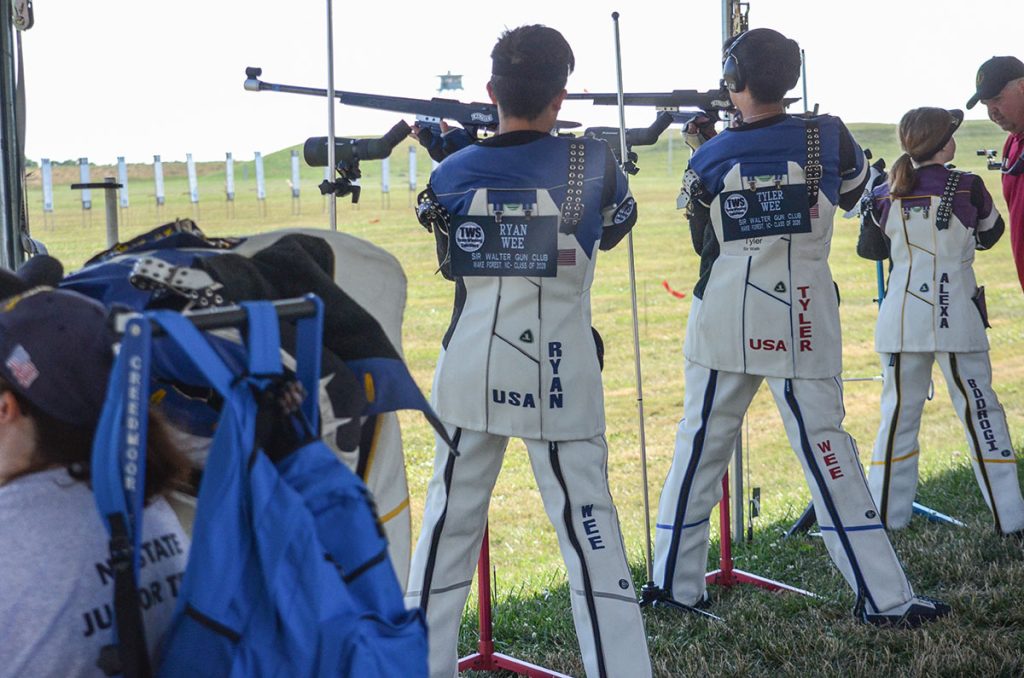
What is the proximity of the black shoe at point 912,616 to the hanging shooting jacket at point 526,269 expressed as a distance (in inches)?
51.0

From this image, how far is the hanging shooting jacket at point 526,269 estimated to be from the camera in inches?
110

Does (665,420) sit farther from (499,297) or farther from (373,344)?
(373,344)

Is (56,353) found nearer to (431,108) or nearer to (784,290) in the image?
(431,108)

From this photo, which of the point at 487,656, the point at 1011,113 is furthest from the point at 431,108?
the point at 1011,113

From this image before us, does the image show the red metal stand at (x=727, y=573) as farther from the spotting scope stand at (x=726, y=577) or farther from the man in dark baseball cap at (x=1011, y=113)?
the man in dark baseball cap at (x=1011, y=113)

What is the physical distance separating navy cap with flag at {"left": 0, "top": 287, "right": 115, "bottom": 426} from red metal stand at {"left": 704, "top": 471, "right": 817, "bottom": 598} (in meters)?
2.92

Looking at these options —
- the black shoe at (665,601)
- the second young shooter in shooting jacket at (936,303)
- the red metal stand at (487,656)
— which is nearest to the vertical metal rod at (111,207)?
the red metal stand at (487,656)

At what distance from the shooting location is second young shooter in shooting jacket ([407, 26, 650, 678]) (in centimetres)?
278

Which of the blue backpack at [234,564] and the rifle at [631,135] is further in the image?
the rifle at [631,135]

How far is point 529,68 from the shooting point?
2725 mm

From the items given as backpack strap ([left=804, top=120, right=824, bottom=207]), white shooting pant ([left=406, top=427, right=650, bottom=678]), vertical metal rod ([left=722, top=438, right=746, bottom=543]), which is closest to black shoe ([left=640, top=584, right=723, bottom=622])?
vertical metal rod ([left=722, top=438, right=746, bottom=543])

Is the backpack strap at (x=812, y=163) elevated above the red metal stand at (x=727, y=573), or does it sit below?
above

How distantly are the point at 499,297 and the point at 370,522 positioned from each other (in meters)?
1.50

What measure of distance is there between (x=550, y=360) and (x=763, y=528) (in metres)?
2.45
